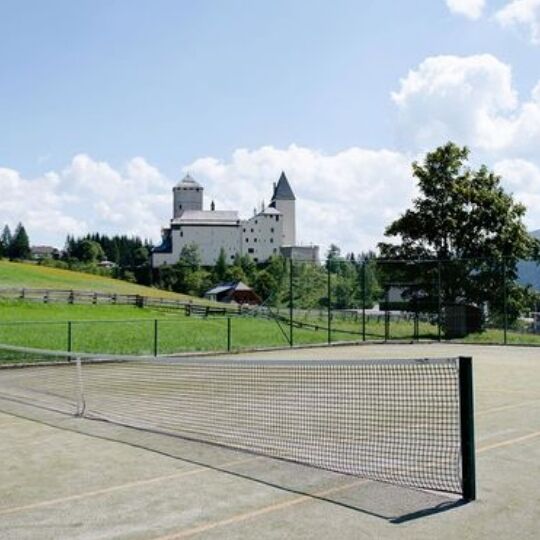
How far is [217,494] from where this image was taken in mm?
7141

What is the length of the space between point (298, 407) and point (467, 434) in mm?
5474

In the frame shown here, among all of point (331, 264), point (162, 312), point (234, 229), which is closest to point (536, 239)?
point (331, 264)

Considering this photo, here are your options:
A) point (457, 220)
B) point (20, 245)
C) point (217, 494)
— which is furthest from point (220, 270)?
point (217, 494)

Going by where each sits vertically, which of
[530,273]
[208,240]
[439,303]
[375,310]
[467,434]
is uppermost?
[208,240]

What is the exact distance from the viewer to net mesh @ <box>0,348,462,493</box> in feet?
28.2

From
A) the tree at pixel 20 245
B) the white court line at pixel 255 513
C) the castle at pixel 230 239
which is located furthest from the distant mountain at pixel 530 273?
the tree at pixel 20 245

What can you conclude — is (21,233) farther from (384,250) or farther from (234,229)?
(384,250)

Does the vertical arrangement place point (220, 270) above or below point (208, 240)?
below

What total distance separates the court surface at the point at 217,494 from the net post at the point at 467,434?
170mm

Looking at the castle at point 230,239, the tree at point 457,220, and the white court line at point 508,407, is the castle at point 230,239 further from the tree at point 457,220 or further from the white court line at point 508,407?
the white court line at point 508,407

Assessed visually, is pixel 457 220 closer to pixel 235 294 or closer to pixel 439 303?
pixel 439 303

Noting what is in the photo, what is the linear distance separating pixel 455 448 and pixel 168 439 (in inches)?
150

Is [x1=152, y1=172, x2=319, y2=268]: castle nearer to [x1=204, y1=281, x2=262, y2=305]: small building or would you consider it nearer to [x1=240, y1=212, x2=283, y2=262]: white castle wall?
[x1=240, y1=212, x2=283, y2=262]: white castle wall

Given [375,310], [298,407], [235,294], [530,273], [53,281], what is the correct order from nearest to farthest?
1. [298,407]
2. [375,310]
3. [530,273]
4. [53,281]
5. [235,294]
